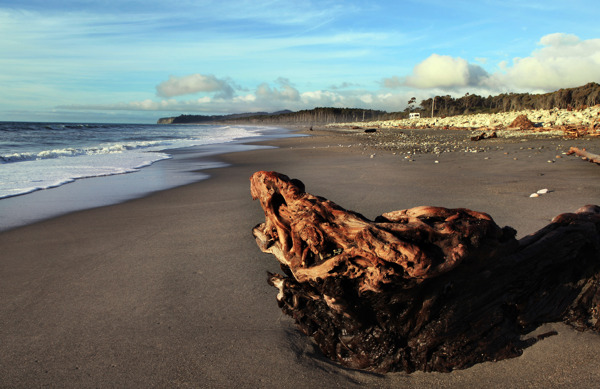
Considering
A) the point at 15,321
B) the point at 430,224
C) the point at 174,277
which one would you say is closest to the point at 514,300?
the point at 430,224

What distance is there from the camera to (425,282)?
7.55 feet

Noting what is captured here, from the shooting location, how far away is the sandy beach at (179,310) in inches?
97.9

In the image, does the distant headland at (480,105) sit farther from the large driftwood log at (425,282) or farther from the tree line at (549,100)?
the large driftwood log at (425,282)

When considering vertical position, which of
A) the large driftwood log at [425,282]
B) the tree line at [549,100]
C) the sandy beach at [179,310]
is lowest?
the sandy beach at [179,310]

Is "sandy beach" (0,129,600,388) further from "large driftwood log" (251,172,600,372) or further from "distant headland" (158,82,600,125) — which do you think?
"distant headland" (158,82,600,125)

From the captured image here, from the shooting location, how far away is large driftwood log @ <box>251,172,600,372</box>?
2.32 metres

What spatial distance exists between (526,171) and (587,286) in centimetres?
791

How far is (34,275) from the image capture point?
159 inches

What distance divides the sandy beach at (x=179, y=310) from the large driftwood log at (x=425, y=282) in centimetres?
15

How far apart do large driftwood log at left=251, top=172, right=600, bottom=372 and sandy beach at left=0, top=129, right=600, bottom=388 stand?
15 cm

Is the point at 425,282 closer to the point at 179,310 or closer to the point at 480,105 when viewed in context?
the point at 179,310

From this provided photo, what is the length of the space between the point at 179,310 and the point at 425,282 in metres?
2.08

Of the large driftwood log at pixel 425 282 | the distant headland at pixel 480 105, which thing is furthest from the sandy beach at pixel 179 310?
the distant headland at pixel 480 105

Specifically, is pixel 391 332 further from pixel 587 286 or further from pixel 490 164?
pixel 490 164
